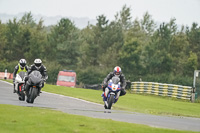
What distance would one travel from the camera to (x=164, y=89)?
40781 millimetres

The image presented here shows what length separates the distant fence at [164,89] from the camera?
1484 inches

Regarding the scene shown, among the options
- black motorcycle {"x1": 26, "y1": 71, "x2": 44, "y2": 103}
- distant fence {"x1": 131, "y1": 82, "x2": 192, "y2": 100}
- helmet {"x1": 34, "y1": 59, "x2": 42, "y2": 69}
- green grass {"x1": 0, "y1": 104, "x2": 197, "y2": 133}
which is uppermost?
helmet {"x1": 34, "y1": 59, "x2": 42, "y2": 69}

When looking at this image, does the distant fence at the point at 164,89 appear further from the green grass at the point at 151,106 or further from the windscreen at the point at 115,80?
the windscreen at the point at 115,80

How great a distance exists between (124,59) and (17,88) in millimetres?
55456

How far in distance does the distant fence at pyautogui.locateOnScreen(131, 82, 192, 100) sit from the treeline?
17.3 metres

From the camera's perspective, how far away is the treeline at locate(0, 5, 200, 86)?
7262 centimetres

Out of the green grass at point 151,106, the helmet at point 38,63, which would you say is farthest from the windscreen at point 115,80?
the green grass at point 151,106

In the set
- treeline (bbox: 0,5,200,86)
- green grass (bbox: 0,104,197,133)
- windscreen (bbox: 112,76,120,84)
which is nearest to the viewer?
green grass (bbox: 0,104,197,133)

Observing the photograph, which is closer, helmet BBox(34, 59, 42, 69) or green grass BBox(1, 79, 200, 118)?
helmet BBox(34, 59, 42, 69)

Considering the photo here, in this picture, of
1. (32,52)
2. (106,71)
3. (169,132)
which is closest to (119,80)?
(169,132)

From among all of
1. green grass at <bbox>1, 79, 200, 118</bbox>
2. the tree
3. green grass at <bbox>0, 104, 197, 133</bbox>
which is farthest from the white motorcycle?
the tree

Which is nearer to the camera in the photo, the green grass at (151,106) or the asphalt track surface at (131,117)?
the asphalt track surface at (131,117)

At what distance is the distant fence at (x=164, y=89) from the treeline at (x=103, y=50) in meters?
17.3

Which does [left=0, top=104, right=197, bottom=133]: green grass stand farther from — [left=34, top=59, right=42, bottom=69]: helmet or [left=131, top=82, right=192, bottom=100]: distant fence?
[left=131, top=82, right=192, bottom=100]: distant fence
